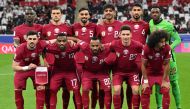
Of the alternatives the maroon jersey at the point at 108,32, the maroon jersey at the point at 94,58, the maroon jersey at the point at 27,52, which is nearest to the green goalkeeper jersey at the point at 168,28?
the maroon jersey at the point at 108,32

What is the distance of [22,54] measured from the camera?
35.8 feet

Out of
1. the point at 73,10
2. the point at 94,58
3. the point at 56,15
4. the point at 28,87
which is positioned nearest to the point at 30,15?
the point at 56,15

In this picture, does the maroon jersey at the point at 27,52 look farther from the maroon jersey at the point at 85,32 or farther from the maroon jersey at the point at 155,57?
the maroon jersey at the point at 155,57

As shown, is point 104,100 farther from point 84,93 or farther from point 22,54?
point 22,54

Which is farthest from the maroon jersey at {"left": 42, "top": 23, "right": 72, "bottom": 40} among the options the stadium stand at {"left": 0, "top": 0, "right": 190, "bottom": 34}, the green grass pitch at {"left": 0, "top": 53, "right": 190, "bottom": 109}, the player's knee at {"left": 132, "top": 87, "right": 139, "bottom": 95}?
the stadium stand at {"left": 0, "top": 0, "right": 190, "bottom": 34}

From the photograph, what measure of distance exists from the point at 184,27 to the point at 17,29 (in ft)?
66.0

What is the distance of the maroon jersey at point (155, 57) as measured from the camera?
10367 mm

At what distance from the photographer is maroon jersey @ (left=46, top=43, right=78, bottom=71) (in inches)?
430

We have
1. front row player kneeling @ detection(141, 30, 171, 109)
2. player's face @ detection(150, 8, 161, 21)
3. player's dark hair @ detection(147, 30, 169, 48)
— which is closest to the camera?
player's dark hair @ detection(147, 30, 169, 48)

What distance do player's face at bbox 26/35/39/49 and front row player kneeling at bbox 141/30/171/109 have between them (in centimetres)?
209

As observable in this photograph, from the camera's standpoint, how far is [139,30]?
11484mm

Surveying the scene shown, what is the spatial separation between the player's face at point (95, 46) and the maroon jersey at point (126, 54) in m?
0.29

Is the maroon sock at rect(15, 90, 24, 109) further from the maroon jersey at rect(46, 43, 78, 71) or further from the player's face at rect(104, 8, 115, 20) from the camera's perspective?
the player's face at rect(104, 8, 115, 20)

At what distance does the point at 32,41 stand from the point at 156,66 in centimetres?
242
